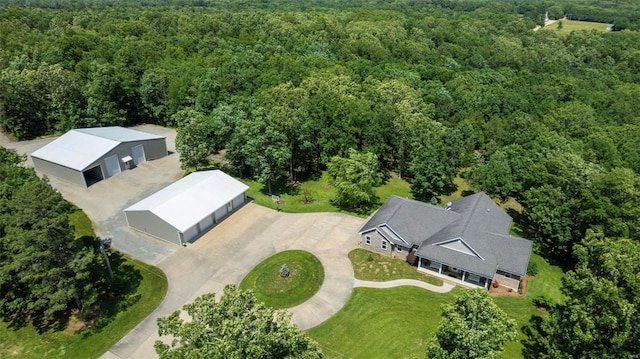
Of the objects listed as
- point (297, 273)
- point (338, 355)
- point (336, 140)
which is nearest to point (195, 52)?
point (336, 140)

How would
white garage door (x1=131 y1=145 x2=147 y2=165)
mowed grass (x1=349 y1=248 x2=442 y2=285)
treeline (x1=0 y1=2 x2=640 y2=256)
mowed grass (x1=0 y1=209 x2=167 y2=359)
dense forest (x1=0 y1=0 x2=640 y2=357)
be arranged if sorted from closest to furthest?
mowed grass (x1=0 y1=209 x2=167 y2=359) → mowed grass (x1=349 y1=248 x2=442 y2=285) → dense forest (x1=0 y1=0 x2=640 y2=357) → treeline (x1=0 y1=2 x2=640 y2=256) → white garage door (x1=131 y1=145 x2=147 y2=165)

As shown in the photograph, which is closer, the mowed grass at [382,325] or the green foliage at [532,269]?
the mowed grass at [382,325]

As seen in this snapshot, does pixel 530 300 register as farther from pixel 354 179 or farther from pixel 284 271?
pixel 284 271

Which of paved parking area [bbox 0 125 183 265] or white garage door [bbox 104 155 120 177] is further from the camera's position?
white garage door [bbox 104 155 120 177]

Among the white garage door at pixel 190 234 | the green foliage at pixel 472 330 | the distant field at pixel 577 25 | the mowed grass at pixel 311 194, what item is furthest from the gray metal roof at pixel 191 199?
the distant field at pixel 577 25

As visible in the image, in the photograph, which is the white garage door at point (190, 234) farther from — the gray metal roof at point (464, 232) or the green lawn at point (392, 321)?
the gray metal roof at point (464, 232)

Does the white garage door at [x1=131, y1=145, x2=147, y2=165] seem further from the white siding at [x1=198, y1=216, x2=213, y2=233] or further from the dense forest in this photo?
the white siding at [x1=198, y1=216, x2=213, y2=233]

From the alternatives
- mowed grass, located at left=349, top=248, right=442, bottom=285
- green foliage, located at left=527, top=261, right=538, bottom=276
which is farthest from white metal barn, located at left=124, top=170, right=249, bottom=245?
green foliage, located at left=527, top=261, right=538, bottom=276
